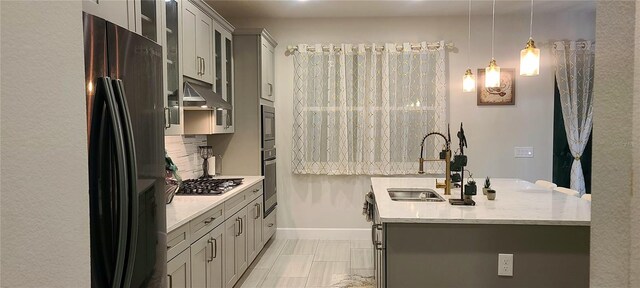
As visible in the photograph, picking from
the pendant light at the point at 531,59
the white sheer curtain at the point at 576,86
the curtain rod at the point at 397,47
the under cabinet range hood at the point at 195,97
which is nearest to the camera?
the pendant light at the point at 531,59

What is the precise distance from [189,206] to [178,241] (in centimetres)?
43

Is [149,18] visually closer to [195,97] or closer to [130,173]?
[195,97]

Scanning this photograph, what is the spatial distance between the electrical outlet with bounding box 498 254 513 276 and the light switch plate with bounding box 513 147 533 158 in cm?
299

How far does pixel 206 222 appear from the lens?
2.58m

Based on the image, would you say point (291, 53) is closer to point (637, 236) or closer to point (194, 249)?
point (194, 249)

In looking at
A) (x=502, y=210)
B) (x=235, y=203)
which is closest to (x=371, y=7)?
(x=235, y=203)

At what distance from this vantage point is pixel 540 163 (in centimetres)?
478

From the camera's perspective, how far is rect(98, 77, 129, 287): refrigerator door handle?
129 cm

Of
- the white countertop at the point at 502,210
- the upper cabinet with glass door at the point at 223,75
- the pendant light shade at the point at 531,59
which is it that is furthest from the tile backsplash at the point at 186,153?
the pendant light shade at the point at 531,59

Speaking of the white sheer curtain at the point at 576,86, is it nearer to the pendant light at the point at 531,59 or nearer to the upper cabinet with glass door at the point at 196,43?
the pendant light at the point at 531,59

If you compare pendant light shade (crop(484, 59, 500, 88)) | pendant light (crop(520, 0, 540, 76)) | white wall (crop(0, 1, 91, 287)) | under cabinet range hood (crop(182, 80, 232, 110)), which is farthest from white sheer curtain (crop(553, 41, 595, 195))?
white wall (crop(0, 1, 91, 287))

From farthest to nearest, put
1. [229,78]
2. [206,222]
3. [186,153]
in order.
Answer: [229,78], [186,153], [206,222]

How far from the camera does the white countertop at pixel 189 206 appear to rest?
2199 mm

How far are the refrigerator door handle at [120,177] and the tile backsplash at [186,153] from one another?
7.08 feet
